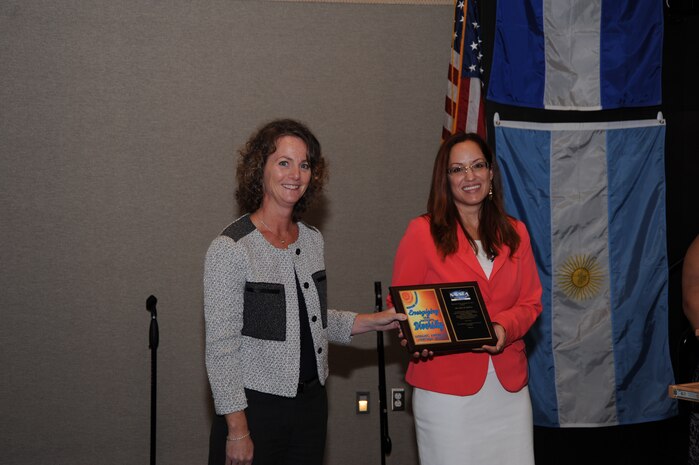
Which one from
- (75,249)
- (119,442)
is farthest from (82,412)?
(75,249)

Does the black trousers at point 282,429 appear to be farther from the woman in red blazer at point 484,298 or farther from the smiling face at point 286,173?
the smiling face at point 286,173

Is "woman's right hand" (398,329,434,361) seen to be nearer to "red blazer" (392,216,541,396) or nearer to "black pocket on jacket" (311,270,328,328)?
"red blazer" (392,216,541,396)

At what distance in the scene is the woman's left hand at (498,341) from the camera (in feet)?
8.29

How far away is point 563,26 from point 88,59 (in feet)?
9.06

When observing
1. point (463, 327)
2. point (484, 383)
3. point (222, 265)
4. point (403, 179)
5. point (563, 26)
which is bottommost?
point (484, 383)

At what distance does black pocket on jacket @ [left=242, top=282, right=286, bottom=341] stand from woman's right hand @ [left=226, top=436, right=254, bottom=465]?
0.33 m

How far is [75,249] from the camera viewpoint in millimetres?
4102

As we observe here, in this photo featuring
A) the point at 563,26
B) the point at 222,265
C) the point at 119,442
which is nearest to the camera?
the point at 222,265

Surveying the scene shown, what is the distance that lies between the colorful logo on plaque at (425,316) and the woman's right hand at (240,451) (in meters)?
0.72

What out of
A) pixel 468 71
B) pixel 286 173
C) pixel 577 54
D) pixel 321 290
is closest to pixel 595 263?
pixel 577 54

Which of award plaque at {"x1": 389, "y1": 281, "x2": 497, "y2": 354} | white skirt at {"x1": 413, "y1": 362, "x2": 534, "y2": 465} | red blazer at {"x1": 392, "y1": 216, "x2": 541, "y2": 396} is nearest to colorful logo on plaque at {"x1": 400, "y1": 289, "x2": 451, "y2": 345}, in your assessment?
award plaque at {"x1": 389, "y1": 281, "x2": 497, "y2": 354}

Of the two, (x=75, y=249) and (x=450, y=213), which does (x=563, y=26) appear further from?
(x=75, y=249)

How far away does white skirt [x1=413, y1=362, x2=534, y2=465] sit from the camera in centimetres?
257

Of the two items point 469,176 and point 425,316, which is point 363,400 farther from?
point 469,176
